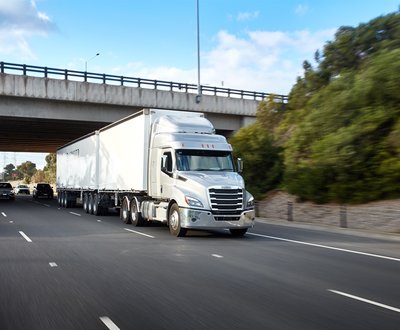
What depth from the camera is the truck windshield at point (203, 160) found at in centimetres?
1567

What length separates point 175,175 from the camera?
15.4 m

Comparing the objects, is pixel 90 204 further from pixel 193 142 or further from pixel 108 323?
pixel 108 323

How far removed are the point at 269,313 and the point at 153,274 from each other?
3136 mm

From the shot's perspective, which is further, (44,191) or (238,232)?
(44,191)

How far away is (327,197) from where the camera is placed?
2316cm

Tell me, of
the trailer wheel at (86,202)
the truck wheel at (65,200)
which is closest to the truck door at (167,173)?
the trailer wheel at (86,202)

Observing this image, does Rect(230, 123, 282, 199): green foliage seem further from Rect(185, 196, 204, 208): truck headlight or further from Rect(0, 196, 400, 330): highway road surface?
Rect(185, 196, 204, 208): truck headlight

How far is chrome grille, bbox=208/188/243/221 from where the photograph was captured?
1460 cm

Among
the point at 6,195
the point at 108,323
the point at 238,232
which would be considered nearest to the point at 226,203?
the point at 238,232

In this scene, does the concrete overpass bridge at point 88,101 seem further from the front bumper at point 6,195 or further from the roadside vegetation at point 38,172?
the roadside vegetation at point 38,172

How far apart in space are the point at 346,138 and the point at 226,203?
9623mm

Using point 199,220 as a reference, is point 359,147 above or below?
above

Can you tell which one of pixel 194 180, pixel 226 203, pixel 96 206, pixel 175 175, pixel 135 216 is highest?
pixel 175 175

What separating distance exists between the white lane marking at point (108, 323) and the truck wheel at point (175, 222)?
867cm
